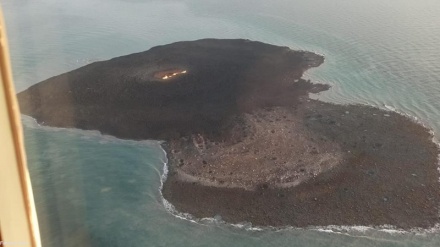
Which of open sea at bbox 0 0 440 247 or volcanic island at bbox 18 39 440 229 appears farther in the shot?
volcanic island at bbox 18 39 440 229

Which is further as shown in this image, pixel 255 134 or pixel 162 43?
pixel 162 43

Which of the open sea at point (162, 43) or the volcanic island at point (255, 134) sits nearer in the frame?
the open sea at point (162, 43)

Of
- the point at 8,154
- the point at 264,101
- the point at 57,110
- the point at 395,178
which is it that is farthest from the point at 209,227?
the point at 8,154

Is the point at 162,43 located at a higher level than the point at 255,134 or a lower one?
higher

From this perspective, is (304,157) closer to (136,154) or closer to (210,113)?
(210,113)
